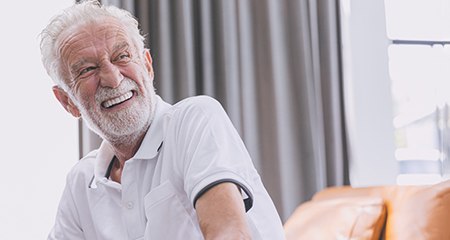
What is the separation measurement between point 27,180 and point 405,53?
72.6 inches

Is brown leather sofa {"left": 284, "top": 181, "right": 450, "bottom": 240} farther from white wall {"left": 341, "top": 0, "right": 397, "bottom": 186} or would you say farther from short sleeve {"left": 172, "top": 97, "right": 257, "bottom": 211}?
short sleeve {"left": 172, "top": 97, "right": 257, "bottom": 211}

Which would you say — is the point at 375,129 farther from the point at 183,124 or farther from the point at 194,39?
the point at 183,124

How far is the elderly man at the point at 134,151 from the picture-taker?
149cm

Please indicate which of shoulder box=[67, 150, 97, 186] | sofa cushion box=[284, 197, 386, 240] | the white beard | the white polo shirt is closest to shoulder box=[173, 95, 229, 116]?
the white polo shirt

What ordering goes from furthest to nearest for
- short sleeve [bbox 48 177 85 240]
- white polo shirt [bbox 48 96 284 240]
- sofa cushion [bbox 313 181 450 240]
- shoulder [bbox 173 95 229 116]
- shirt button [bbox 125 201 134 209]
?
sofa cushion [bbox 313 181 450 240] → short sleeve [bbox 48 177 85 240] → shirt button [bbox 125 201 134 209] → shoulder [bbox 173 95 229 116] → white polo shirt [bbox 48 96 284 240]

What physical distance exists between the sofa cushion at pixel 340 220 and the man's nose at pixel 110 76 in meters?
1.04

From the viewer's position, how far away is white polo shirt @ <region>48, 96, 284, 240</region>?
148 cm

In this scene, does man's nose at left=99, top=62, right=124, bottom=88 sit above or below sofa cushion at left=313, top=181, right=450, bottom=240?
above

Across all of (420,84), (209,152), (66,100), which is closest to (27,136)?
(66,100)

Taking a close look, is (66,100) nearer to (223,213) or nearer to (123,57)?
(123,57)

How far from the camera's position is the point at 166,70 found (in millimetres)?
3180

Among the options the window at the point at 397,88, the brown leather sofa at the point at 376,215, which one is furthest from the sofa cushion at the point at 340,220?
the window at the point at 397,88

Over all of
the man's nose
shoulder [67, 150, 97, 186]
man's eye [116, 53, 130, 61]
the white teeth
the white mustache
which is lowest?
shoulder [67, 150, 97, 186]

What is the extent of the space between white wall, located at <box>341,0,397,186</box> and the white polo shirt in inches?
68.9
